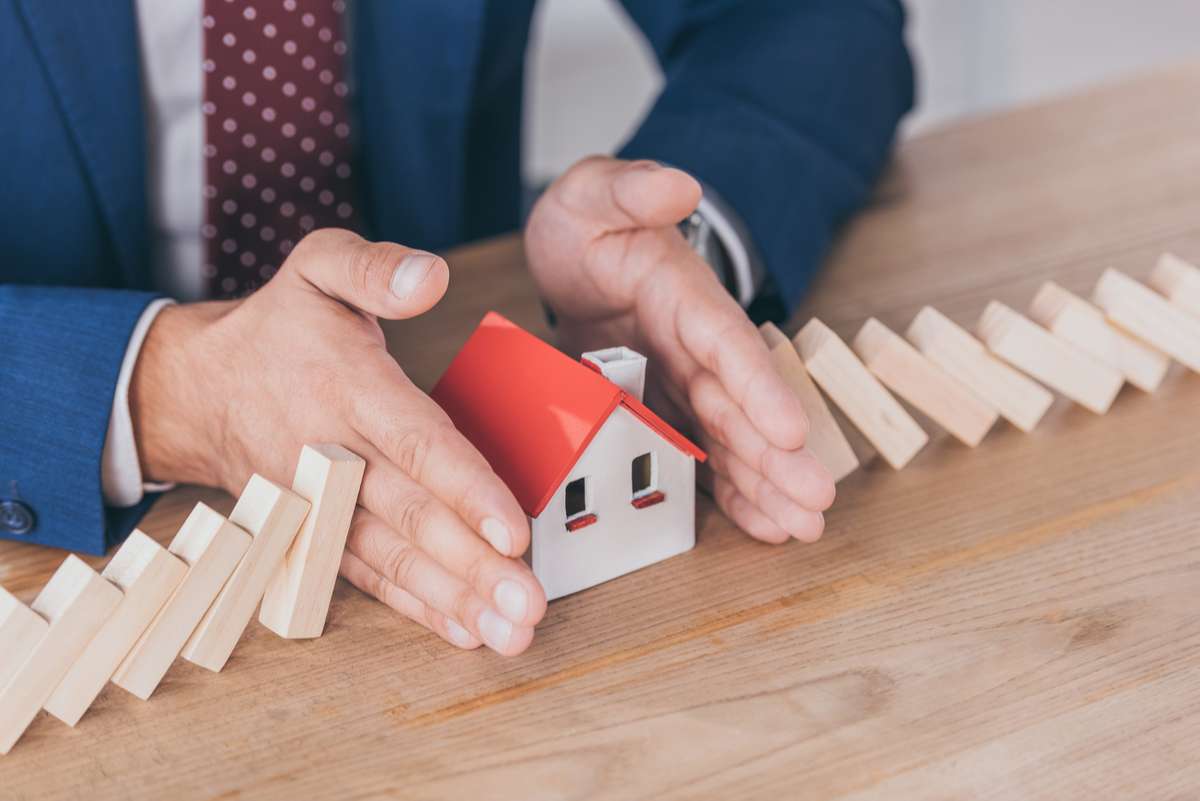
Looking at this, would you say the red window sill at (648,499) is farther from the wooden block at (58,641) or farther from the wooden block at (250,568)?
the wooden block at (58,641)

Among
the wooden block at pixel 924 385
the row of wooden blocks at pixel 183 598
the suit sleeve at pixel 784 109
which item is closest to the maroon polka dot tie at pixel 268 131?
the suit sleeve at pixel 784 109

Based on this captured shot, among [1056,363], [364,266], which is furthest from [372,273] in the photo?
[1056,363]

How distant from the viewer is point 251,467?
0.80 meters

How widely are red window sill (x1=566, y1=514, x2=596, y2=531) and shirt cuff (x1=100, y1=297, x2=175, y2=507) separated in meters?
0.35

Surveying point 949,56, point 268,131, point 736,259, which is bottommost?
point 949,56

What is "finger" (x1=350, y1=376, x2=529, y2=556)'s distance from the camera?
66 centimetres

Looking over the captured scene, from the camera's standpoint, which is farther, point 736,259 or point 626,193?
point 736,259

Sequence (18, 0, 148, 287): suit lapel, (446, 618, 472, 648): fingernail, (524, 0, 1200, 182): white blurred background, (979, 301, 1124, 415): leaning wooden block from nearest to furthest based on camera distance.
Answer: (446, 618, 472, 648): fingernail → (979, 301, 1124, 415): leaning wooden block → (18, 0, 148, 287): suit lapel → (524, 0, 1200, 182): white blurred background

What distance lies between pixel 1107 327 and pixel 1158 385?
0.24ft

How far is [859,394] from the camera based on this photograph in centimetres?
85

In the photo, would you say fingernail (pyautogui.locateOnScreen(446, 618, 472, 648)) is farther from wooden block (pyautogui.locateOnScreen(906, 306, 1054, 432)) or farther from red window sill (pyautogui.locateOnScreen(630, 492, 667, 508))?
wooden block (pyautogui.locateOnScreen(906, 306, 1054, 432))

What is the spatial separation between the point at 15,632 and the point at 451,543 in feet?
0.83

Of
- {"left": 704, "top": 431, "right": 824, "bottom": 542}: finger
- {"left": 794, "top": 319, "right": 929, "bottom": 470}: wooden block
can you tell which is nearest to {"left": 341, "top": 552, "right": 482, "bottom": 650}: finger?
{"left": 704, "top": 431, "right": 824, "bottom": 542}: finger

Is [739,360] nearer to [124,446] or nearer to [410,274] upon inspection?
[410,274]
